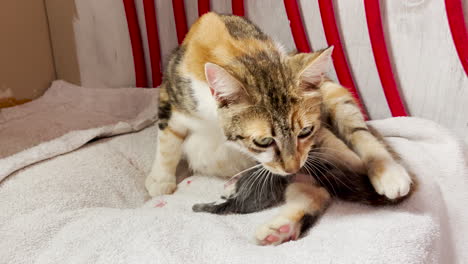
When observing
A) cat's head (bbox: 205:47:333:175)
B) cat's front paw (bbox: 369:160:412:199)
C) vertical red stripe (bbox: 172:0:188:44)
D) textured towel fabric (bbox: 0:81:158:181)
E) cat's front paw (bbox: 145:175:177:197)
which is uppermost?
vertical red stripe (bbox: 172:0:188:44)

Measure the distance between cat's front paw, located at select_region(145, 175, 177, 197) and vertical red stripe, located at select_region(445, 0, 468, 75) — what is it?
37.4 inches

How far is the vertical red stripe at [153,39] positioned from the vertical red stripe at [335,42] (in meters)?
0.78

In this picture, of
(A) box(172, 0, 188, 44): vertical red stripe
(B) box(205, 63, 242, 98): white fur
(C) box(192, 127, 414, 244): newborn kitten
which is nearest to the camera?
(B) box(205, 63, 242, 98): white fur

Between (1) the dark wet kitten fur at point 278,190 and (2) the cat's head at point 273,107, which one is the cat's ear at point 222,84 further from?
(1) the dark wet kitten fur at point 278,190

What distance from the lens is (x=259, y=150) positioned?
0.86 m

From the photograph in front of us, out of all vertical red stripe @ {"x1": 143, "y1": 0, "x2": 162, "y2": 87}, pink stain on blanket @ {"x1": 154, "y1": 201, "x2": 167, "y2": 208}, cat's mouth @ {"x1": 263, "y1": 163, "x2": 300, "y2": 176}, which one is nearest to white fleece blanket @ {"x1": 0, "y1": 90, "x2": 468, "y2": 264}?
pink stain on blanket @ {"x1": 154, "y1": 201, "x2": 167, "y2": 208}

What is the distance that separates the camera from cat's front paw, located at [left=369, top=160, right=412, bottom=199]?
0.85m

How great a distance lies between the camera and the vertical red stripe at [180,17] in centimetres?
161

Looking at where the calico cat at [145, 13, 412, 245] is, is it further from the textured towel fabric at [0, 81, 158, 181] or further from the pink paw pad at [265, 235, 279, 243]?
the textured towel fabric at [0, 81, 158, 181]

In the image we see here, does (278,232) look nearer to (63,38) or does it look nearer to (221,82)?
(221,82)

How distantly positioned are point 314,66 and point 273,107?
0.41ft

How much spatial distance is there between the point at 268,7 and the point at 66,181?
95 centimetres

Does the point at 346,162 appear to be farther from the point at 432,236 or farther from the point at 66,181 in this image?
the point at 66,181

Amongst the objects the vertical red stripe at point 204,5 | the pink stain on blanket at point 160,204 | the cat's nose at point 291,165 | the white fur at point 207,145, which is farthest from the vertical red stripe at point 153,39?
the cat's nose at point 291,165
